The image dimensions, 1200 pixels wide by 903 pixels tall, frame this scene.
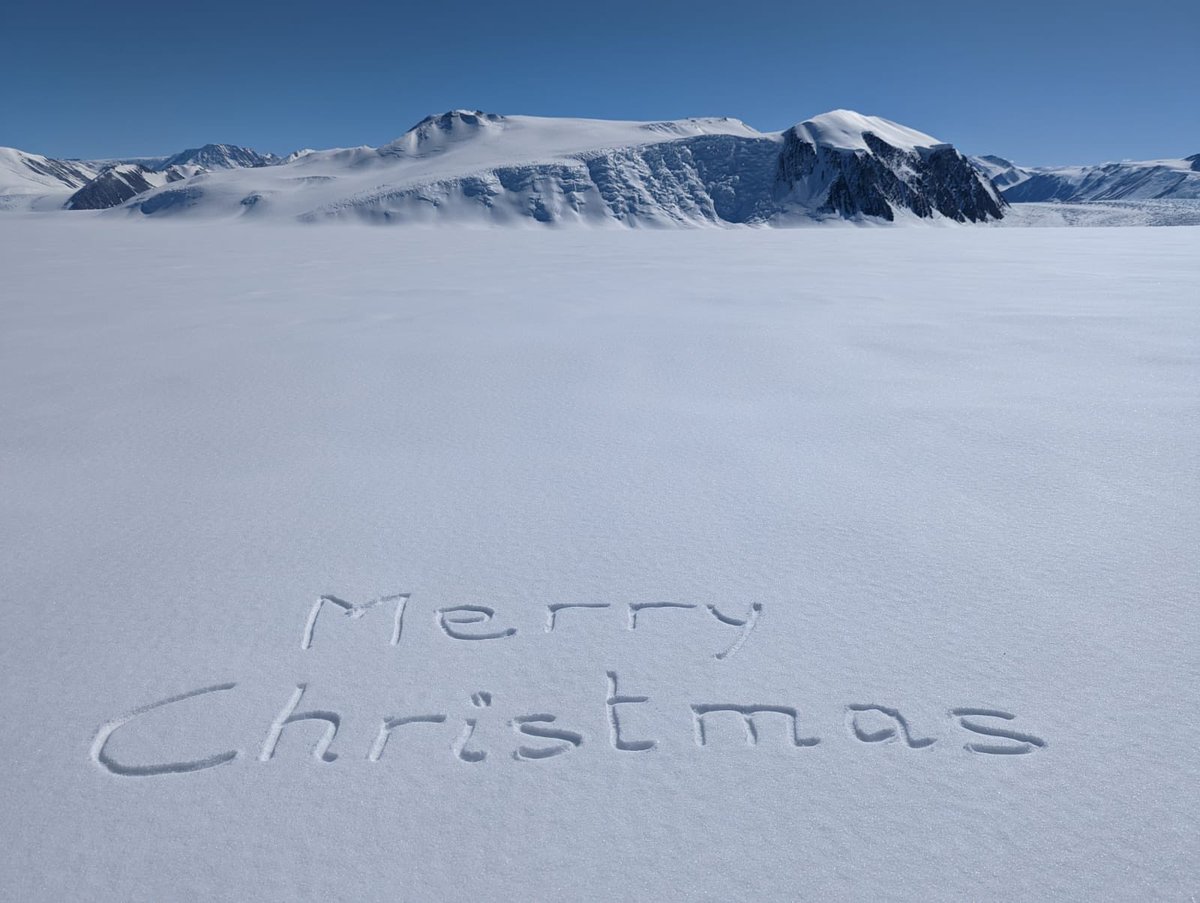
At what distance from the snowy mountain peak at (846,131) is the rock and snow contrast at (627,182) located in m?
0.22

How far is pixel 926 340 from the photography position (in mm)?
5879

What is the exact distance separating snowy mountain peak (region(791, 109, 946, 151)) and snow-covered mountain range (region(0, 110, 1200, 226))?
26 cm

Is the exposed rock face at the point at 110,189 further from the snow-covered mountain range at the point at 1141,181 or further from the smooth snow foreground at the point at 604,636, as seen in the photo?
the snow-covered mountain range at the point at 1141,181

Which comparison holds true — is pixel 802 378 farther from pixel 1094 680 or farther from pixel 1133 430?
pixel 1094 680

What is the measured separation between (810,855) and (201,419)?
13.2ft

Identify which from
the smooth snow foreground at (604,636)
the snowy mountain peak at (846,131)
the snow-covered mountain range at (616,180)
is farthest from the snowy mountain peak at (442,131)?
the smooth snow foreground at (604,636)

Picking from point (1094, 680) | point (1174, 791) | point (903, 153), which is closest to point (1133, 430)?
point (1094, 680)

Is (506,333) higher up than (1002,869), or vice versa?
(506,333)

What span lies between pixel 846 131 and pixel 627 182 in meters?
24.4

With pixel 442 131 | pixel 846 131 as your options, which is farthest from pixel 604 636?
pixel 442 131

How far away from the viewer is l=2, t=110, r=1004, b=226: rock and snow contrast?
56.2m

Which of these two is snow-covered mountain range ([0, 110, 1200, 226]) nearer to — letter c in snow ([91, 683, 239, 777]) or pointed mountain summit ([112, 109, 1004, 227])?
pointed mountain summit ([112, 109, 1004, 227])

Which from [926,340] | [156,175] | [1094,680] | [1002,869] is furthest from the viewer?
[156,175]

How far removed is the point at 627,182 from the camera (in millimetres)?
60562
